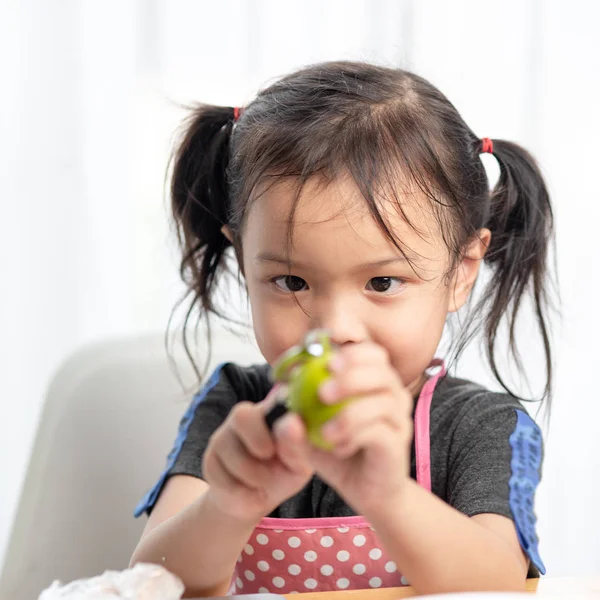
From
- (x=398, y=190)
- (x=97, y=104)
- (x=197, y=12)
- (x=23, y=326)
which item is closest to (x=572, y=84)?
(x=197, y=12)

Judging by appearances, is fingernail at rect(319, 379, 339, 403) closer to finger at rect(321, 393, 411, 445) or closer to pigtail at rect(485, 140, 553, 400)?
finger at rect(321, 393, 411, 445)

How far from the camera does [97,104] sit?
1553 millimetres

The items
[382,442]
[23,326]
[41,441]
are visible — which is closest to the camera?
[382,442]

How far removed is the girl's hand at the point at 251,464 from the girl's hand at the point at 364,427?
0.02m

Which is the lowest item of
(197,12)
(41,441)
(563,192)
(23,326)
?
(23,326)

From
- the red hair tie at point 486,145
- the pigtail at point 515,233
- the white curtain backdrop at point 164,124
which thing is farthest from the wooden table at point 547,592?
the white curtain backdrop at point 164,124

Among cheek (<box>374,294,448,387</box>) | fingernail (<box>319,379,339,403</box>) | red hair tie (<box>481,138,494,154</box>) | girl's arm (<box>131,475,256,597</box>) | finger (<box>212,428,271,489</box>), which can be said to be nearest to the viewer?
fingernail (<box>319,379,339,403</box>)

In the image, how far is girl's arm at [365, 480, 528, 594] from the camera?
58cm

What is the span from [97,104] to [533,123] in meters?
0.78

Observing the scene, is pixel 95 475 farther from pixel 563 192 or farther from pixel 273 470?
pixel 563 192

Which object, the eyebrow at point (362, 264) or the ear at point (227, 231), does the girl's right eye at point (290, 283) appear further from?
the ear at point (227, 231)

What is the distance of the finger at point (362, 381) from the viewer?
1.35ft

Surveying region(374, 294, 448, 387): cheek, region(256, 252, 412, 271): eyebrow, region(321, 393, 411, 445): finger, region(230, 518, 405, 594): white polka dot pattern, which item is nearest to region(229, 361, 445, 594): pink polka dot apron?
region(230, 518, 405, 594): white polka dot pattern

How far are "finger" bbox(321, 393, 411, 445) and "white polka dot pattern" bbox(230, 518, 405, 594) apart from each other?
0.35 m
